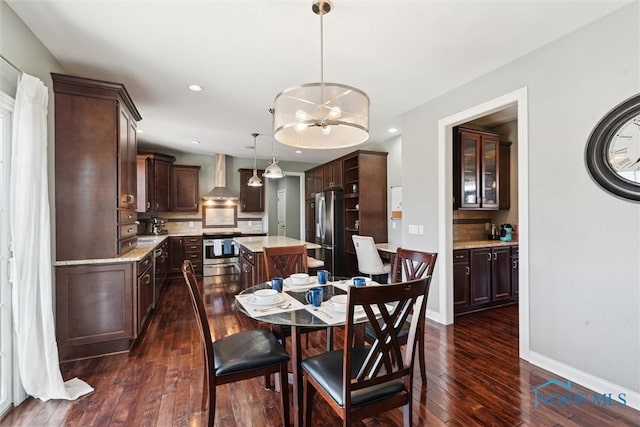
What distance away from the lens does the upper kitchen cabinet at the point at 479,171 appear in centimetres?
401

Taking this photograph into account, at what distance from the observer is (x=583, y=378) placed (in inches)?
87.7

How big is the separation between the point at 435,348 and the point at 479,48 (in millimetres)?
2719

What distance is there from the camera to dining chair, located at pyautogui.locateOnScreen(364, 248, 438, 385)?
7.15ft

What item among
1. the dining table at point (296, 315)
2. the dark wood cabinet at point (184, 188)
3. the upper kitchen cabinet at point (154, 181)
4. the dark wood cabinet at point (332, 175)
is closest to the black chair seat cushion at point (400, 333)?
the dining table at point (296, 315)

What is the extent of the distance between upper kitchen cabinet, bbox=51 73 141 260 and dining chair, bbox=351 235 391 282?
2828mm

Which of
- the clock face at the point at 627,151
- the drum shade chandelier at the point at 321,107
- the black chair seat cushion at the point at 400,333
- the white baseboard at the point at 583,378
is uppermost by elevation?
the drum shade chandelier at the point at 321,107

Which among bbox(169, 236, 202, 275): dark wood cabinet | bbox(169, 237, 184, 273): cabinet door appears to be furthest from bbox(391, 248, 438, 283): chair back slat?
bbox(169, 237, 184, 273): cabinet door

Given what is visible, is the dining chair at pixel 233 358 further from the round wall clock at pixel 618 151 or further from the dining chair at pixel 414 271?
the round wall clock at pixel 618 151

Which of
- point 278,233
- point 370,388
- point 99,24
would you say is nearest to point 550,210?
point 370,388

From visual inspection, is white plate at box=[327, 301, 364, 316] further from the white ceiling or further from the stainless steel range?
the stainless steel range

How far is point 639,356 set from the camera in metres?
1.96

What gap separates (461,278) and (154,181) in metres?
5.67

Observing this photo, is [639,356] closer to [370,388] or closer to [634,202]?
[634,202]

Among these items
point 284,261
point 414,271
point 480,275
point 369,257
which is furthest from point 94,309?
point 480,275
